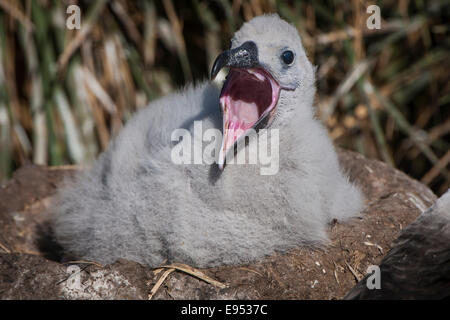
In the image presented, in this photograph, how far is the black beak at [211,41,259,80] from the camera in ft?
5.46

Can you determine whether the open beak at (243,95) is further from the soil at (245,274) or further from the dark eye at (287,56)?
the soil at (245,274)

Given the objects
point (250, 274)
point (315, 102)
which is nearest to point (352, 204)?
point (315, 102)

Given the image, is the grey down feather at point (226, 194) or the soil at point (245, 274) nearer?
the soil at point (245, 274)

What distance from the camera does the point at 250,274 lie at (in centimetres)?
171

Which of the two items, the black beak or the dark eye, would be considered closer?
the black beak

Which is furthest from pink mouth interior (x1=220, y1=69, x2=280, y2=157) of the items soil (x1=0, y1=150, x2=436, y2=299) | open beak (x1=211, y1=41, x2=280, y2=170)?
soil (x1=0, y1=150, x2=436, y2=299)

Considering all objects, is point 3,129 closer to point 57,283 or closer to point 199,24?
point 199,24

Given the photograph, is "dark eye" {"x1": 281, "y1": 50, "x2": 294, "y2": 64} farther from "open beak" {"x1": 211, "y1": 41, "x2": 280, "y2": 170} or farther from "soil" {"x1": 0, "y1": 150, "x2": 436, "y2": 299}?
"soil" {"x1": 0, "y1": 150, "x2": 436, "y2": 299}

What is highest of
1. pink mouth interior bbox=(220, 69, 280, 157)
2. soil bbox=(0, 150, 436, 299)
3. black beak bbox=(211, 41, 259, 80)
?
black beak bbox=(211, 41, 259, 80)

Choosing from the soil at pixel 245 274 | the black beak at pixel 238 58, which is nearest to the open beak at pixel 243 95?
the black beak at pixel 238 58

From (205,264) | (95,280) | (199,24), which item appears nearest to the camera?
(95,280)

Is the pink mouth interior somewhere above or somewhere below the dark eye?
below

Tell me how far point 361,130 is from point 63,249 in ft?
6.94

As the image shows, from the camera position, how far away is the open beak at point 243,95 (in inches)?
66.1
